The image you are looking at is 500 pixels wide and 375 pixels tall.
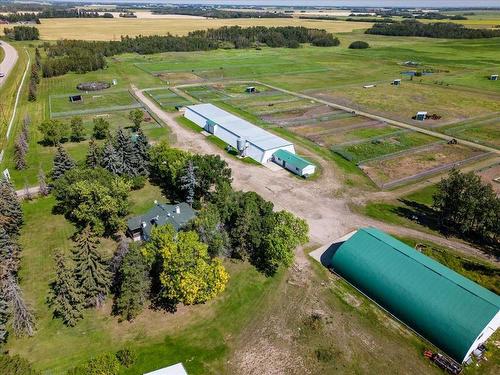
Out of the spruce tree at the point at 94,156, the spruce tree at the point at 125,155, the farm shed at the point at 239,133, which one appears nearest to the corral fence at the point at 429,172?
the farm shed at the point at 239,133

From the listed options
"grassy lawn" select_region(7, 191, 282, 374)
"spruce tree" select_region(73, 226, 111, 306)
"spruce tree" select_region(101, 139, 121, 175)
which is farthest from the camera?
"spruce tree" select_region(101, 139, 121, 175)

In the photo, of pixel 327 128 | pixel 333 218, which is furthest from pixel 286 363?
pixel 327 128

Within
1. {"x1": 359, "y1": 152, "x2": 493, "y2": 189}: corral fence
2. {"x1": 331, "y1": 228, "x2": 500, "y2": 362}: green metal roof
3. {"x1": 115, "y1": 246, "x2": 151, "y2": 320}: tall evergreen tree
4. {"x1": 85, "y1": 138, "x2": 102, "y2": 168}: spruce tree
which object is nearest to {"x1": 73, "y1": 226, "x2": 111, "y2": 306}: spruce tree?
{"x1": 115, "y1": 246, "x2": 151, "y2": 320}: tall evergreen tree

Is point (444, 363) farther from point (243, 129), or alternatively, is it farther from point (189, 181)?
point (243, 129)

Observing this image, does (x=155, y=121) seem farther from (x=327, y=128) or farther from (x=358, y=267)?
(x=358, y=267)

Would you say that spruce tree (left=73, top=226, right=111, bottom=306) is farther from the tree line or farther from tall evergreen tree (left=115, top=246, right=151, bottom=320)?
the tree line

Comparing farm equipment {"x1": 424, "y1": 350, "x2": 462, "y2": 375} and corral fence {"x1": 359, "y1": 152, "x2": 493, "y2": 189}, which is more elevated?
corral fence {"x1": 359, "y1": 152, "x2": 493, "y2": 189}

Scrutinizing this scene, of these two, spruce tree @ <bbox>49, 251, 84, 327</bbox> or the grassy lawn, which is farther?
spruce tree @ <bbox>49, 251, 84, 327</bbox>
